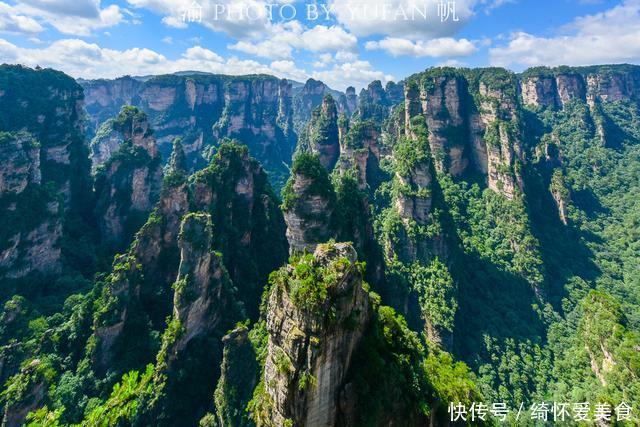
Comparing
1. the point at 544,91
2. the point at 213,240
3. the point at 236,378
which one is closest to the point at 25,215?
the point at 213,240

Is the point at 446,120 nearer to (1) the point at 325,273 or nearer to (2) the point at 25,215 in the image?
(1) the point at 325,273

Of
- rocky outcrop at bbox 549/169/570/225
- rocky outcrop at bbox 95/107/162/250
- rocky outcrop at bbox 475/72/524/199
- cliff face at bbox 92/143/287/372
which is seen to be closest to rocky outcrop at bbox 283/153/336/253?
cliff face at bbox 92/143/287/372

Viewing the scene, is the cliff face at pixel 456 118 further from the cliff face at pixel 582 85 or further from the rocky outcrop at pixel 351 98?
the rocky outcrop at pixel 351 98

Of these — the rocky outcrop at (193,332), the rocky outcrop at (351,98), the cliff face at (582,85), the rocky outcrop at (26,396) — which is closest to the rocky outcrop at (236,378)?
the rocky outcrop at (193,332)

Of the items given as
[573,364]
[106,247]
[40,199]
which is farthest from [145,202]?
[573,364]

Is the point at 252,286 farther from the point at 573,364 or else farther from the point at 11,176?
the point at 573,364

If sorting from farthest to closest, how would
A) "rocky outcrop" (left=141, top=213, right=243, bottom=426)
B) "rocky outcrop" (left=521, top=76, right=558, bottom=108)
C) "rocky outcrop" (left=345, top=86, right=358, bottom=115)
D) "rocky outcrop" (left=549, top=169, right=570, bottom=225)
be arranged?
"rocky outcrop" (left=345, top=86, right=358, bottom=115) → "rocky outcrop" (left=521, top=76, right=558, bottom=108) → "rocky outcrop" (left=549, top=169, right=570, bottom=225) → "rocky outcrop" (left=141, top=213, right=243, bottom=426)

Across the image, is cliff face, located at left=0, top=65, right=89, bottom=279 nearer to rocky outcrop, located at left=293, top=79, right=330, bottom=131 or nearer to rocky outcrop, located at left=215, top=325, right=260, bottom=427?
rocky outcrop, located at left=215, top=325, right=260, bottom=427
